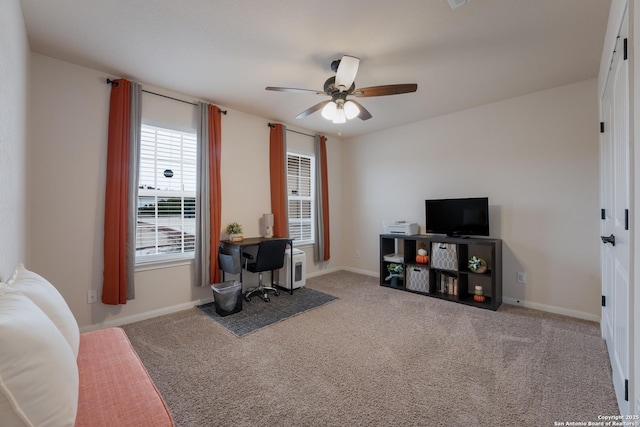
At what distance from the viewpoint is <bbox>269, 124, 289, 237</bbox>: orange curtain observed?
13.5ft

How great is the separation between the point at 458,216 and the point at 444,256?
0.57 m

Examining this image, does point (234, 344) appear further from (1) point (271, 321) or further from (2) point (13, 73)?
(2) point (13, 73)

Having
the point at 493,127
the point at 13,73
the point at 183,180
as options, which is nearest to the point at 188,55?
the point at 13,73

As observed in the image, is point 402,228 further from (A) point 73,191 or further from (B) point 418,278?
(A) point 73,191

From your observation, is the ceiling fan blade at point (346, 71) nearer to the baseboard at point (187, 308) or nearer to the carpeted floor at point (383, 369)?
the carpeted floor at point (383, 369)

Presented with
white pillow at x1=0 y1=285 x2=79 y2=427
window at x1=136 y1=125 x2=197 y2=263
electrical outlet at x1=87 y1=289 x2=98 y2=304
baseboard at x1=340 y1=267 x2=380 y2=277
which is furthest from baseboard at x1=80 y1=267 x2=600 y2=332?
white pillow at x1=0 y1=285 x2=79 y2=427

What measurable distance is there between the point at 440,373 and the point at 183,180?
329cm

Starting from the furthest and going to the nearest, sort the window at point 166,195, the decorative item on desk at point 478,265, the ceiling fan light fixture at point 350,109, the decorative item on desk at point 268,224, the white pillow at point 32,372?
the decorative item on desk at point 268,224, the decorative item on desk at point 478,265, the window at point 166,195, the ceiling fan light fixture at point 350,109, the white pillow at point 32,372

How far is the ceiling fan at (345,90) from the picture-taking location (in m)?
2.25

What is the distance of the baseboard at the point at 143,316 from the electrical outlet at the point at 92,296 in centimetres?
24

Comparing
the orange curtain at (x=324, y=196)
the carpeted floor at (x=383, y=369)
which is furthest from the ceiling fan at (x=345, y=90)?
the carpeted floor at (x=383, y=369)

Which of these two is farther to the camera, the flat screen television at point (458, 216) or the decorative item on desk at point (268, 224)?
the decorative item on desk at point (268, 224)

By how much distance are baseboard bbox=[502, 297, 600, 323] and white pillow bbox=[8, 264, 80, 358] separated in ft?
13.6

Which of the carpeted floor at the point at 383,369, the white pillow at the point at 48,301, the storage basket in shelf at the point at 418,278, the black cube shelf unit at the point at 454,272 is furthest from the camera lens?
the storage basket in shelf at the point at 418,278
